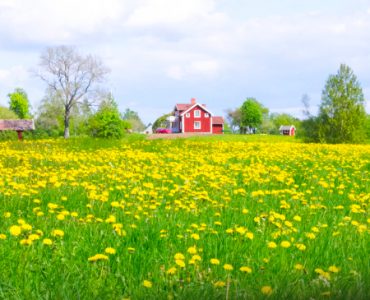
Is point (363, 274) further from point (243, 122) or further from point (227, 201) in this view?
point (243, 122)

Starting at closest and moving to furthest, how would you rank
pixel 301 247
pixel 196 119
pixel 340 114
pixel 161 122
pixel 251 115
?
pixel 301 247 < pixel 340 114 < pixel 196 119 < pixel 251 115 < pixel 161 122

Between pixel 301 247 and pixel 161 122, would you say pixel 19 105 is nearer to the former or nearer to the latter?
pixel 161 122

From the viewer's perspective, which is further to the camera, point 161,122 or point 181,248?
point 161,122

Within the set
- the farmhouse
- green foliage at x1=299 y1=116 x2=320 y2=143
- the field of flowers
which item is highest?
the farmhouse

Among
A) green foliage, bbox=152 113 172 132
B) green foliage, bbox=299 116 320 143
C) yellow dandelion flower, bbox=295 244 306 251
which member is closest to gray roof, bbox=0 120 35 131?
green foliage, bbox=152 113 172 132

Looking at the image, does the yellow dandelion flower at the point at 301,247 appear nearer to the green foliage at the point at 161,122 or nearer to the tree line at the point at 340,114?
the tree line at the point at 340,114

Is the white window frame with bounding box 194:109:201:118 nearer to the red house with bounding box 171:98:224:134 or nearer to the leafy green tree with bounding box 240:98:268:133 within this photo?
the red house with bounding box 171:98:224:134

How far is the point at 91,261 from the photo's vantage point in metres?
3.80

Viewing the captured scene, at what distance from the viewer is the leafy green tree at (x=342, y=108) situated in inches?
1289

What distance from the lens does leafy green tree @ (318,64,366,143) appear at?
1289 inches

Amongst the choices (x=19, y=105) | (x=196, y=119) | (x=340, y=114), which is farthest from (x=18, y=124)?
(x=340, y=114)

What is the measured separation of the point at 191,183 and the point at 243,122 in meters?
87.3

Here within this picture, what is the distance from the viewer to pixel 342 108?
108 ft

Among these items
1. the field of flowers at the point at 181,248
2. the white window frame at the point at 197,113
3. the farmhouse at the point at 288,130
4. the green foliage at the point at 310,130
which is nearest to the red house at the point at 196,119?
the white window frame at the point at 197,113
